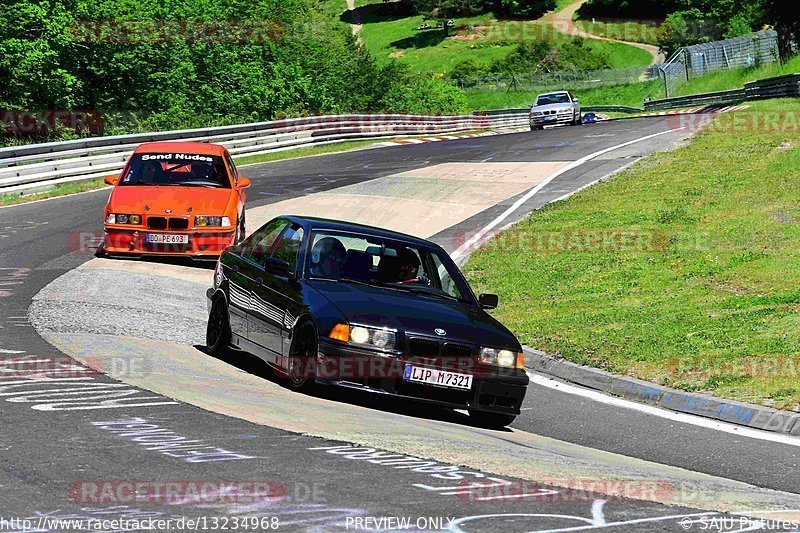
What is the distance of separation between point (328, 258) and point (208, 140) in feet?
81.9

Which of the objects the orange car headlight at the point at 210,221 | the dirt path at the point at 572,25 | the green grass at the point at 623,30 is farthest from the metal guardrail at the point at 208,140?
the green grass at the point at 623,30

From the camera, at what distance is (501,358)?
9.70 metres

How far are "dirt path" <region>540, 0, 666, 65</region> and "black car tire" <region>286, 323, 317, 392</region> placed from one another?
11066 centimetres

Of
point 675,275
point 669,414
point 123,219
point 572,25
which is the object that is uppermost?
point 572,25

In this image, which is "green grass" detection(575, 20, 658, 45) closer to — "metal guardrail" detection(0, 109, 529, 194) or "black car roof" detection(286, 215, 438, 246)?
"metal guardrail" detection(0, 109, 529, 194)

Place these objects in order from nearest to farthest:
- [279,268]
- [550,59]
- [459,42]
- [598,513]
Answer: [598,513]
[279,268]
[550,59]
[459,42]

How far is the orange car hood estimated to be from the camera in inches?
676

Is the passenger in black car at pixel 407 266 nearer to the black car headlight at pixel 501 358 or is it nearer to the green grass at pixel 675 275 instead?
the black car headlight at pixel 501 358

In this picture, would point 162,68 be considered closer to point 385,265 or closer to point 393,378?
point 385,265

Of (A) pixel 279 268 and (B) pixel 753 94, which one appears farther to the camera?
(B) pixel 753 94

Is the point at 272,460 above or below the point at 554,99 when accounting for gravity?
below

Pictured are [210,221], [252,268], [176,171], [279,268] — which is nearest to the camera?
[279,268]

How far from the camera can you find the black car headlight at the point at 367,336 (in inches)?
367

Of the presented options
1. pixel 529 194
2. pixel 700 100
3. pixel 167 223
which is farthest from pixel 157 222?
pixel 700 100
